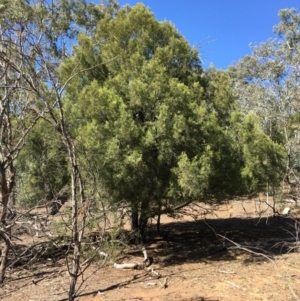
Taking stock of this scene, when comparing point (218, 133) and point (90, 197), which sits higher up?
point (218, 133)

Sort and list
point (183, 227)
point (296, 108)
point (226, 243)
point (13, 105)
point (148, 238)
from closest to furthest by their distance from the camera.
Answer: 1. point (13, 105)
2. point (226, 243)
3. point (148, 238)
4. point (183, 227)
5. point (296, 108)

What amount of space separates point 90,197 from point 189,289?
3966mm

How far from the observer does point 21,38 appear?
3.12m

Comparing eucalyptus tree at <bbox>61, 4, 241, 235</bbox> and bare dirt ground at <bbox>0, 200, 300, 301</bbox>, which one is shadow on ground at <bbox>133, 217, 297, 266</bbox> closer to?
bare dirt ground at <bbox>0, 200, 300, 301</bbox>

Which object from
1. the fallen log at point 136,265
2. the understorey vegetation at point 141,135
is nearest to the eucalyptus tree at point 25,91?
the understorey vegetation at point 141,135

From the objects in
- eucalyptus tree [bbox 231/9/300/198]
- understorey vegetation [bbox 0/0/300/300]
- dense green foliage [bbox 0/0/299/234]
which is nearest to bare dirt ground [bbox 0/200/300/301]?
understorey vegetation [bbox 0/0/300/300]

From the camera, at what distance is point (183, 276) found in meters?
7.36

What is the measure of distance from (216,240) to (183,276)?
3.11 m

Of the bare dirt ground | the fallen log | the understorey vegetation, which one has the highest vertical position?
the understorey vegetation

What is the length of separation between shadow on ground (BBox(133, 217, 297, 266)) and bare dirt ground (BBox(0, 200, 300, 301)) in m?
0.02

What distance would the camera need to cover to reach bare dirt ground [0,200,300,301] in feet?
20.8

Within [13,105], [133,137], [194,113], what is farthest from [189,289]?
[13,105]

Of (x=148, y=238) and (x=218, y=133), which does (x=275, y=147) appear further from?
(x=148, y=238)

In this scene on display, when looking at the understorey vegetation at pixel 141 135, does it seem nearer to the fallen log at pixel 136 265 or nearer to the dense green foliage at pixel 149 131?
the dense green foliage at pixel 149 131
